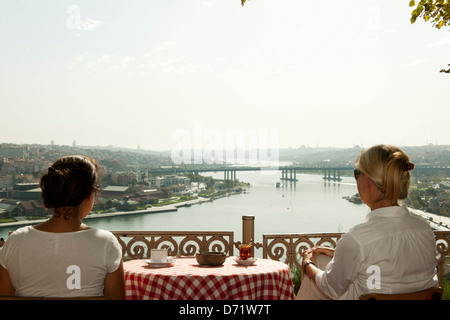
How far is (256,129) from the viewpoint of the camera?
5166 centimetres

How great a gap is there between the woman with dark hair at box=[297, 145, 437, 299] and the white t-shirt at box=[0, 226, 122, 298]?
0.89 m

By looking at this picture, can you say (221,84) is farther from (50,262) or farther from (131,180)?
(50,262)

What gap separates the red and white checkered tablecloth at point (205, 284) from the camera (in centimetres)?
196

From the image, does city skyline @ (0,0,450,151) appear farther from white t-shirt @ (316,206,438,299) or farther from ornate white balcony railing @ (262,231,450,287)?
white t-shirt @ (316,206,438,299)

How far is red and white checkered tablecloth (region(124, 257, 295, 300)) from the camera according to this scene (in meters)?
1.96

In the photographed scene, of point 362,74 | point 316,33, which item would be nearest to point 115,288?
point 362,74

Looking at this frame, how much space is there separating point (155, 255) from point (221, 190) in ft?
116

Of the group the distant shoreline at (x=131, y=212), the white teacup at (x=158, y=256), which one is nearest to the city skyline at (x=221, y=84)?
the distant shoreline at (x=131, y=212)

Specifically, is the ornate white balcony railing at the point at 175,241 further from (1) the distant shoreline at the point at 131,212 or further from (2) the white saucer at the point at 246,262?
(1) the distant shoreline at the point at 131,212

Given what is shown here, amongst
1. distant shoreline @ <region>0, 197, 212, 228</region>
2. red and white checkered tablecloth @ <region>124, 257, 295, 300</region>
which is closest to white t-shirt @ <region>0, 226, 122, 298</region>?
red and white checkered tablecloth @ <region>124, 257, 295, 300</region>

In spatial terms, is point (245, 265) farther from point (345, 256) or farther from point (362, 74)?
point (362, 74)

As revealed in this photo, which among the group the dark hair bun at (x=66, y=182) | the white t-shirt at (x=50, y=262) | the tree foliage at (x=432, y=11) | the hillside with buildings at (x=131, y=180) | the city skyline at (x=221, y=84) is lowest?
the hillside with buildings at (x=131, y=180)

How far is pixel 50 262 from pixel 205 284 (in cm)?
82
